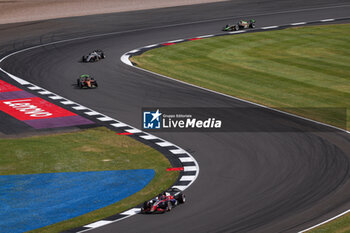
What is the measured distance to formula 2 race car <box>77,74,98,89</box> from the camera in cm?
4900

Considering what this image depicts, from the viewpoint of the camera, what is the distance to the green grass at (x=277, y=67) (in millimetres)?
44469

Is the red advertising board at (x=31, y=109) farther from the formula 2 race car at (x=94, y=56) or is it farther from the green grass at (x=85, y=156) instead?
the formula 2 race car at (x=94, y=56)

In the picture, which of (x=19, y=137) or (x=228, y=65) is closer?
(x=19, y=137)

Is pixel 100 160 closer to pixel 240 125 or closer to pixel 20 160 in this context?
pixel 20 160

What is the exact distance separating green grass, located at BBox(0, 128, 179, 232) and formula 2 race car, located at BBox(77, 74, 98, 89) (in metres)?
9.91

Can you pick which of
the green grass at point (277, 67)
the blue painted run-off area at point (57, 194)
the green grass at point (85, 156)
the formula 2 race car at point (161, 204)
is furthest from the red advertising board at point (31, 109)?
the formula 2 race car at point (161, 204)

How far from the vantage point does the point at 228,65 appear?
5481cm

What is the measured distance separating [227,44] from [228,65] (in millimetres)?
8299

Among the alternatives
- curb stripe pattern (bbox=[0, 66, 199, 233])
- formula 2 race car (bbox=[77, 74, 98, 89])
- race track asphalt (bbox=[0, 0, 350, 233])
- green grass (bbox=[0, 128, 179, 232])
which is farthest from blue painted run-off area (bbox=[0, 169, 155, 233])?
formula 2 race car (bbox=[77, 74, 98, 89])

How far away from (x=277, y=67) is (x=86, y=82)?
1507cm

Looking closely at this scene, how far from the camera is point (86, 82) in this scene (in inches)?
1928

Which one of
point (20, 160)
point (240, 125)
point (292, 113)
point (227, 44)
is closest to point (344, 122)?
point (292, 113)

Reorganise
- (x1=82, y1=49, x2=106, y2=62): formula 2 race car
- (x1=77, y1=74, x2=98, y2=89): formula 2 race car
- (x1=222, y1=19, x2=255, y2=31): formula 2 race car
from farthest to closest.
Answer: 1. (x1=222, y1=19, x2=255, y2=31): formula 2 race car
2. (x1=82, y1=49, x2=106, y2=62): formula 2 race car
3. (x1=77, y1=74, x2=98, y2=89): formula 2 race car

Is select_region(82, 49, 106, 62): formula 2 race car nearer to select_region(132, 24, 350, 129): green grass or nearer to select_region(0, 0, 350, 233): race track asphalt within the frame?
select_region(0, 0, 350, 233): race track asphalt
